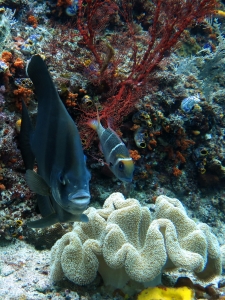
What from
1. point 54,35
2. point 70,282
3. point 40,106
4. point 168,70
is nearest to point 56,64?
point 54,35

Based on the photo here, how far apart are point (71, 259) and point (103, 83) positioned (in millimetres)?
2759

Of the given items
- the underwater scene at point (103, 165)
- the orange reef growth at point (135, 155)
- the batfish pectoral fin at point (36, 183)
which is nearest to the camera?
the batfish pectoral fin at point (36, 183)

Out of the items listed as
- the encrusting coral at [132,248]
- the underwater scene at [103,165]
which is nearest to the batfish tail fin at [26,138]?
the underwater scene at [103,165]

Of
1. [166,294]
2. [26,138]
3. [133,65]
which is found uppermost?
[133,65]

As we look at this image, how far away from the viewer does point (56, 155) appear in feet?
4.85

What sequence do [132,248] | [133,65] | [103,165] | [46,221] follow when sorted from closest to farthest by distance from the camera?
[46,221], [132,248], [103,165], [133,65]

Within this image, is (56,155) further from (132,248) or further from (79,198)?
(132,248)

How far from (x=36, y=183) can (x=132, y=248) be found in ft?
3.92

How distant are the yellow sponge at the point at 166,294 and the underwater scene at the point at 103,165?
1 cm

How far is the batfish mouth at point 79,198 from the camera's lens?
4.42 ft

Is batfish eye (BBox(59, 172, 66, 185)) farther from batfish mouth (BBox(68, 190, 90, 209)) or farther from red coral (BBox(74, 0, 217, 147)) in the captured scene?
red coral (BBox(74, 0, 217, 147))

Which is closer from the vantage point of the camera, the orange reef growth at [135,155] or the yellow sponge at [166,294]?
the yellow sponge at [166,294]

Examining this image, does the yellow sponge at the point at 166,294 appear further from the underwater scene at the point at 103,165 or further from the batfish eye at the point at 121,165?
the batfish eye at the point at 121,165

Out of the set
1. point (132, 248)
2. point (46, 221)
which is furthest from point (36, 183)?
point (132, 248)
